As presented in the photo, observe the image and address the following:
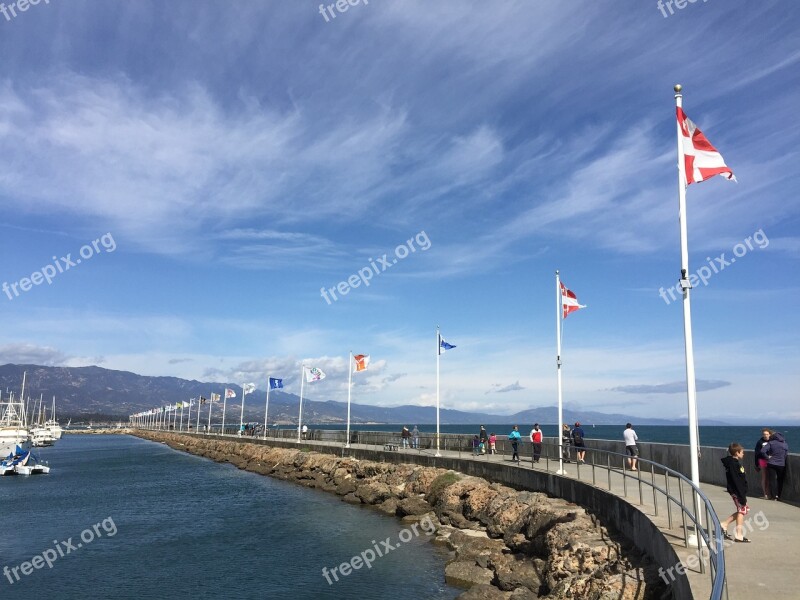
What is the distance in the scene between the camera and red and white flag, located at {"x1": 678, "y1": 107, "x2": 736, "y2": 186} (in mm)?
11586

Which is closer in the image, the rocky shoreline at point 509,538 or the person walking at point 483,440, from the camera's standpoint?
the rocky shoreline at point 509,538

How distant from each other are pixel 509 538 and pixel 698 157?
13.6 meters

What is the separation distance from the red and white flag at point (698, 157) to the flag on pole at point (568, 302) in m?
11.4

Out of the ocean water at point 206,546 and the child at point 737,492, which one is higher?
the child at point 737,492

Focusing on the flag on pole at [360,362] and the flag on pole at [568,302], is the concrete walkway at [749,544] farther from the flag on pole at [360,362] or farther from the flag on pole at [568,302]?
the flag on pole at [360,362]

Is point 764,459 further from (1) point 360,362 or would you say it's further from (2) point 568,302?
(1) point 360,362

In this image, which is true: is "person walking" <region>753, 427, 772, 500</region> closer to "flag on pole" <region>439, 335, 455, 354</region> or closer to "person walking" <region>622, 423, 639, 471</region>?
"person walking" <region>622, 423, 639, 471</region>

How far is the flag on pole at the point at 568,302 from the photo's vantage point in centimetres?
2294

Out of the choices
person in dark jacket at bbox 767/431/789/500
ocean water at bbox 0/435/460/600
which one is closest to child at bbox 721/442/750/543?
person in dark jacket at bbox 767/431/789/500

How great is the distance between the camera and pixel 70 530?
28078 mm

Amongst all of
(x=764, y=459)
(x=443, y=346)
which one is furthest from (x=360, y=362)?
(x=764, y=459)

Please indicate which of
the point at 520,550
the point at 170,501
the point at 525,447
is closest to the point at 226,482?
the point at 170,501

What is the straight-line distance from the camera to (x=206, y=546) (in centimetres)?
2439

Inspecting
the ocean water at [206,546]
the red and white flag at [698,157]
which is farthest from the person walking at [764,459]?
the ocean water at [206,546]
